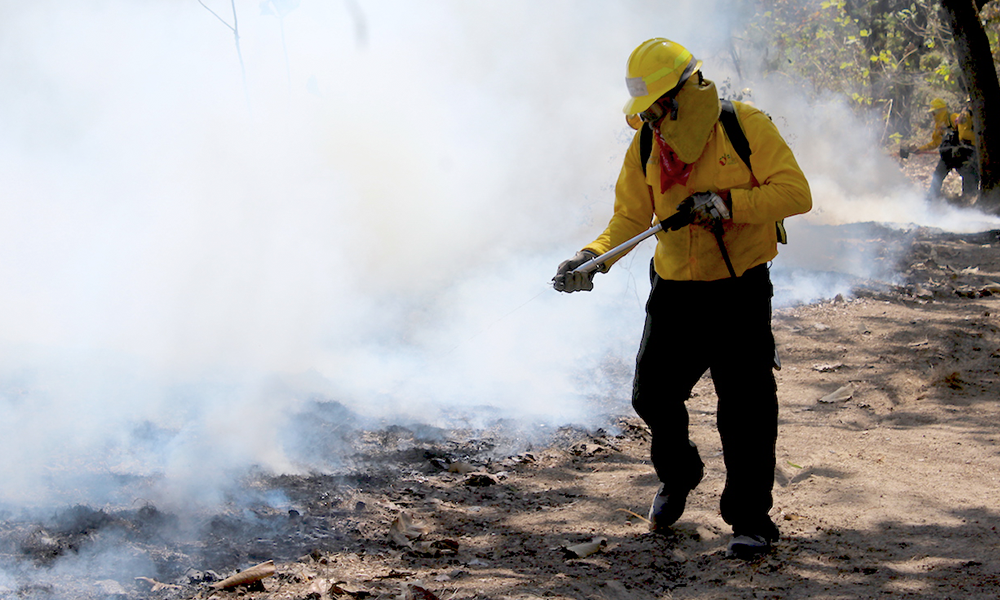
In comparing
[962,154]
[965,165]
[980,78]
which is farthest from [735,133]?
[965,165]

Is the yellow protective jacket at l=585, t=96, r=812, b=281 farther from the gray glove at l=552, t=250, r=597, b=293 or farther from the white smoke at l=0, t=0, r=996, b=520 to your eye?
the white smoke at l=0, t=0, r=996, b=520

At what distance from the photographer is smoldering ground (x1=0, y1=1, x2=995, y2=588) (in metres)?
3.69

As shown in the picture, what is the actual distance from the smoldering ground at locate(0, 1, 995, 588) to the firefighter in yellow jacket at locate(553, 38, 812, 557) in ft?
5.41

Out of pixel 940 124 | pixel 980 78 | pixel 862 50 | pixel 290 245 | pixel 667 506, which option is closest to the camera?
pixel 667 506

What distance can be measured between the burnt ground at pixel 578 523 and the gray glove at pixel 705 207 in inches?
47.7

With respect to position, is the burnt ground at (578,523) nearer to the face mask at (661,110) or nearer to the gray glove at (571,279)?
the gray glove at (571,279)

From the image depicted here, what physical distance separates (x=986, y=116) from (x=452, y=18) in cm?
730

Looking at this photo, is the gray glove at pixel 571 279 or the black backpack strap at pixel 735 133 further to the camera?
the gray glove at pixel 571 279

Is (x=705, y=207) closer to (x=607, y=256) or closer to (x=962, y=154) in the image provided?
(x=607, y=256)

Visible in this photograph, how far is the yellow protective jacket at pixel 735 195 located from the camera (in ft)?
8.54

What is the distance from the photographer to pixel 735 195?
8.56 feet

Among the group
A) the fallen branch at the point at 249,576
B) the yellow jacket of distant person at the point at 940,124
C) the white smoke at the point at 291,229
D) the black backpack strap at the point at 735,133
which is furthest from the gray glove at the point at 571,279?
the yellow jacket of distant person at the point at 940,124

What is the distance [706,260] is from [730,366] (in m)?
0.38

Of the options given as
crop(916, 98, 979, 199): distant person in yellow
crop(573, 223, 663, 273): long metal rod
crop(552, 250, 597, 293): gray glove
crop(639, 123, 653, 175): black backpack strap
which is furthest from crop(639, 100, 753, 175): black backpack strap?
crop(916, 98, 979, 199): distant person in yellow
